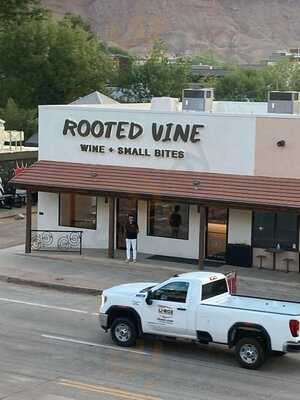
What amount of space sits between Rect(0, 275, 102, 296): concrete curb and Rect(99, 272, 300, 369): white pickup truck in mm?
5107

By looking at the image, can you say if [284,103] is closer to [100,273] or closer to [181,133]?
[181,133]

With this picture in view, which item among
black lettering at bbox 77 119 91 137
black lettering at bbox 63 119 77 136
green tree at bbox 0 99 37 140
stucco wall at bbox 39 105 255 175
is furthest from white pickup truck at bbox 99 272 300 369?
green tree at bbox 0 99 37 140

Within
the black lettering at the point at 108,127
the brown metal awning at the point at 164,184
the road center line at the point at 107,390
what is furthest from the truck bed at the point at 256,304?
the black lettering at the point at 108,127

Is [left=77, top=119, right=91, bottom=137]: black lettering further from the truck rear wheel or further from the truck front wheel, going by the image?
the truck rear wheel

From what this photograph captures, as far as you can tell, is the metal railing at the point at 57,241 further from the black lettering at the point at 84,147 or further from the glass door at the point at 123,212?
Result: the black lettering at the point at 84,147

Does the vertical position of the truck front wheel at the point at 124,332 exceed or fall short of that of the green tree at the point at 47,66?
it falls short

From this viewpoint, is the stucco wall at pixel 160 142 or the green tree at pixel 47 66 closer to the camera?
the stucco wall at pixel 160 142

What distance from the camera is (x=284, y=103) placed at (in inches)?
1160

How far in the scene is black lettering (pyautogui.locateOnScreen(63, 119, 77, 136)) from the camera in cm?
2927

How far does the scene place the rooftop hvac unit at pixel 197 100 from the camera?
1219 inches

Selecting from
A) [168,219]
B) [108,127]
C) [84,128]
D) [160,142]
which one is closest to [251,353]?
[168,219]

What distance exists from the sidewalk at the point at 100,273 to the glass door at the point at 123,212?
85cm

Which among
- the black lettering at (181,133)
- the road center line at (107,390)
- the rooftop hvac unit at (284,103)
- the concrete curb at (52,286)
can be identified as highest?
the rooftop hvac unit at (284,103)

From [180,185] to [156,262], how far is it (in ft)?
8.65
